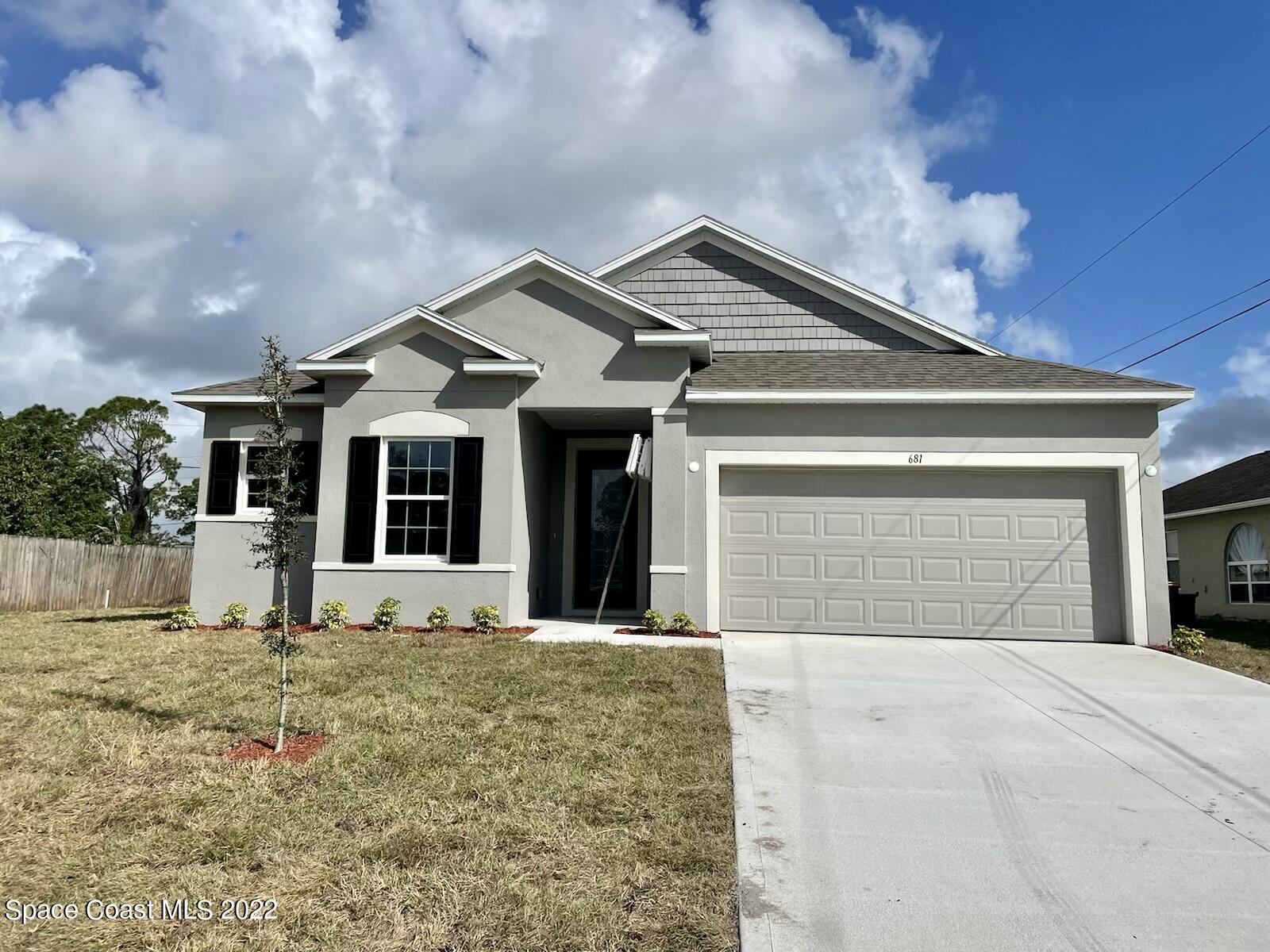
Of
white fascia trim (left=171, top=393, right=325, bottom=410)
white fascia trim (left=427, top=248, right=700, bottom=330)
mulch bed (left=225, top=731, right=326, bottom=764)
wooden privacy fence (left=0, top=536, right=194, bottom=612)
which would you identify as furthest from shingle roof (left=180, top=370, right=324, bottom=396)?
mulch bed (left=225, top=731, right=326, bottom=764)

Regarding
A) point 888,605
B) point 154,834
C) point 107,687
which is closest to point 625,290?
point 888,605

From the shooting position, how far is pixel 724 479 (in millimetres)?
10805

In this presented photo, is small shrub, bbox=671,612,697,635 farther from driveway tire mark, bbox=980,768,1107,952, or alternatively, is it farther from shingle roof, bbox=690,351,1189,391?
driveway tire mark, bbox=980,768,1107,952

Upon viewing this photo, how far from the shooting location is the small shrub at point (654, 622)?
10.0 meters

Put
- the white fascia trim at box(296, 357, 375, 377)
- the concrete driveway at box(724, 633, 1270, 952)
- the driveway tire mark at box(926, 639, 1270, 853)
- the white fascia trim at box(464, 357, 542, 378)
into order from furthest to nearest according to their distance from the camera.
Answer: the white fascia trim at box(296, 357, 375, 377) < the white fascia trim at box(464, 357, 542, 378) < the driveway tire mark at box(926, 639, 1270, 853) < the concrete driveway at box(724, 633, 1270, 952)

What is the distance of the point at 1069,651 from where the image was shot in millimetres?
9398

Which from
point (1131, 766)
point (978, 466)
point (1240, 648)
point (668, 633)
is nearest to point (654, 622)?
point (668, 633)

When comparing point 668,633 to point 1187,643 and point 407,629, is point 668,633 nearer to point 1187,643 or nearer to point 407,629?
point 407,629

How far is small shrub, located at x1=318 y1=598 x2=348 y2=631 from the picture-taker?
10.1m

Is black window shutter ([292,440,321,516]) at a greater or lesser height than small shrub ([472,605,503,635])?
greater

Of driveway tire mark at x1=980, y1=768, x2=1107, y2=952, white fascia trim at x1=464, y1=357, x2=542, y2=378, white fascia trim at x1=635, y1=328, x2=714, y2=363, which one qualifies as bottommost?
driveway tire mark at x1=980, y1=768, x2=1107, y2=952

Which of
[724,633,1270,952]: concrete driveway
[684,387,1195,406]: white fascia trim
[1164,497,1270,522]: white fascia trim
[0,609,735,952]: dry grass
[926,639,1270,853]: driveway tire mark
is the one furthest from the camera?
[1164,497,1270,522]: white fascia trim

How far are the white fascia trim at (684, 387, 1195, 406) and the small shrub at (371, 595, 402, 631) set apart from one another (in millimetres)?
4809

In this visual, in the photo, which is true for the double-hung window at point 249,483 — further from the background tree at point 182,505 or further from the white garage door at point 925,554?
the background tree at point 182,505
